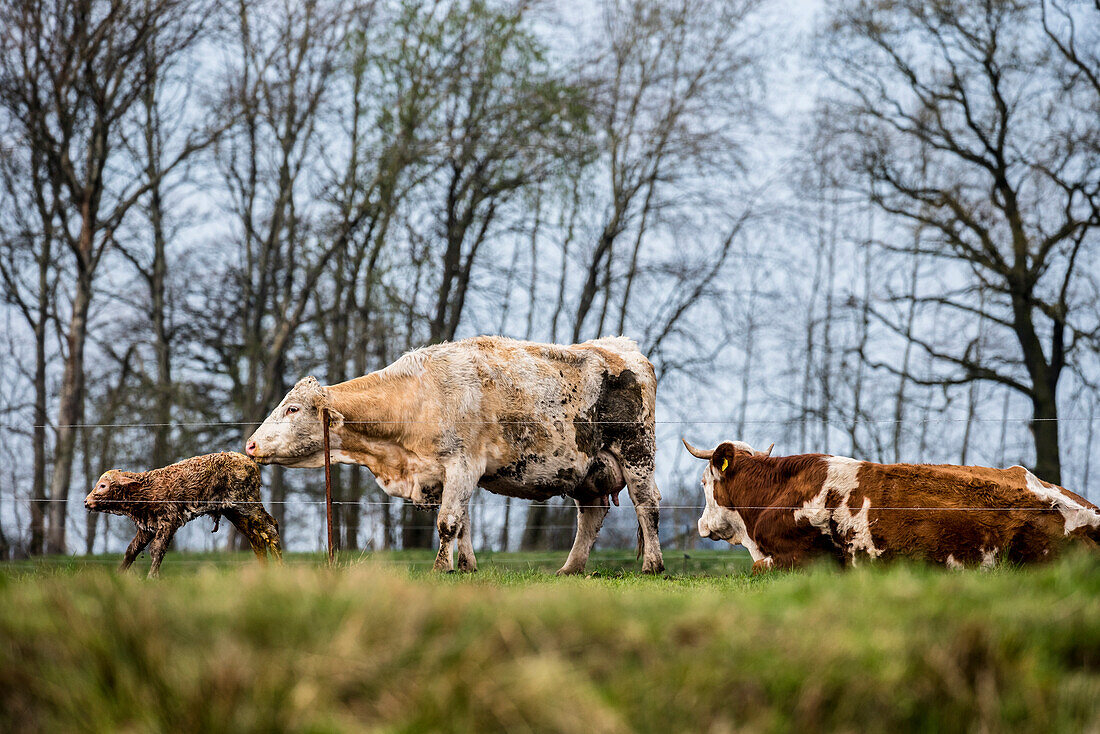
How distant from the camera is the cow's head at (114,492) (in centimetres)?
791

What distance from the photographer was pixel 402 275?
1919cm

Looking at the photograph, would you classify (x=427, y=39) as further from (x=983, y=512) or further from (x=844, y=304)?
(x=983, y=512)

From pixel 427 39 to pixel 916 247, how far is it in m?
10.1

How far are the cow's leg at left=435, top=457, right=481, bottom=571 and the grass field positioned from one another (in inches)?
221

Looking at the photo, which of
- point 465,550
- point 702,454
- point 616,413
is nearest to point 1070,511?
point 702,454

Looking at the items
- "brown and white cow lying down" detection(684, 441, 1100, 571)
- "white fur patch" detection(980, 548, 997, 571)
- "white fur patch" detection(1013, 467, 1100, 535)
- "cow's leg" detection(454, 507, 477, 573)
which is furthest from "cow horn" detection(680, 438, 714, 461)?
"white fur patch" detection(1013, 467, 1100, 535)

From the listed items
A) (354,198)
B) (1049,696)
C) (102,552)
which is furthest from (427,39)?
(1049,696)

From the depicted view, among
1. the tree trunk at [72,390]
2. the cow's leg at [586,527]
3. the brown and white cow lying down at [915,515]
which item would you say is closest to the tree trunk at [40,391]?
the tree trunk at [72,390]

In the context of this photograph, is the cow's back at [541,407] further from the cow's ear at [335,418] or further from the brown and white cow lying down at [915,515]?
the brown and white cow lying down at [915,515]

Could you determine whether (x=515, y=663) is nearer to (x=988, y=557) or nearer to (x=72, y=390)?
(x=988, y=557)

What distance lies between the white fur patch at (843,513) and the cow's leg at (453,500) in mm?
3001

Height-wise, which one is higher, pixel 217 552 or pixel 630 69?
pixel 630 69

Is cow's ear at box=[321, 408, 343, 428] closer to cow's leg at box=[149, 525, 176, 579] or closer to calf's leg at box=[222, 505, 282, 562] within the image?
calf's leg at box=[222, 505, 282, 562]

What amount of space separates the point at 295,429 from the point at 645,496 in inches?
143
